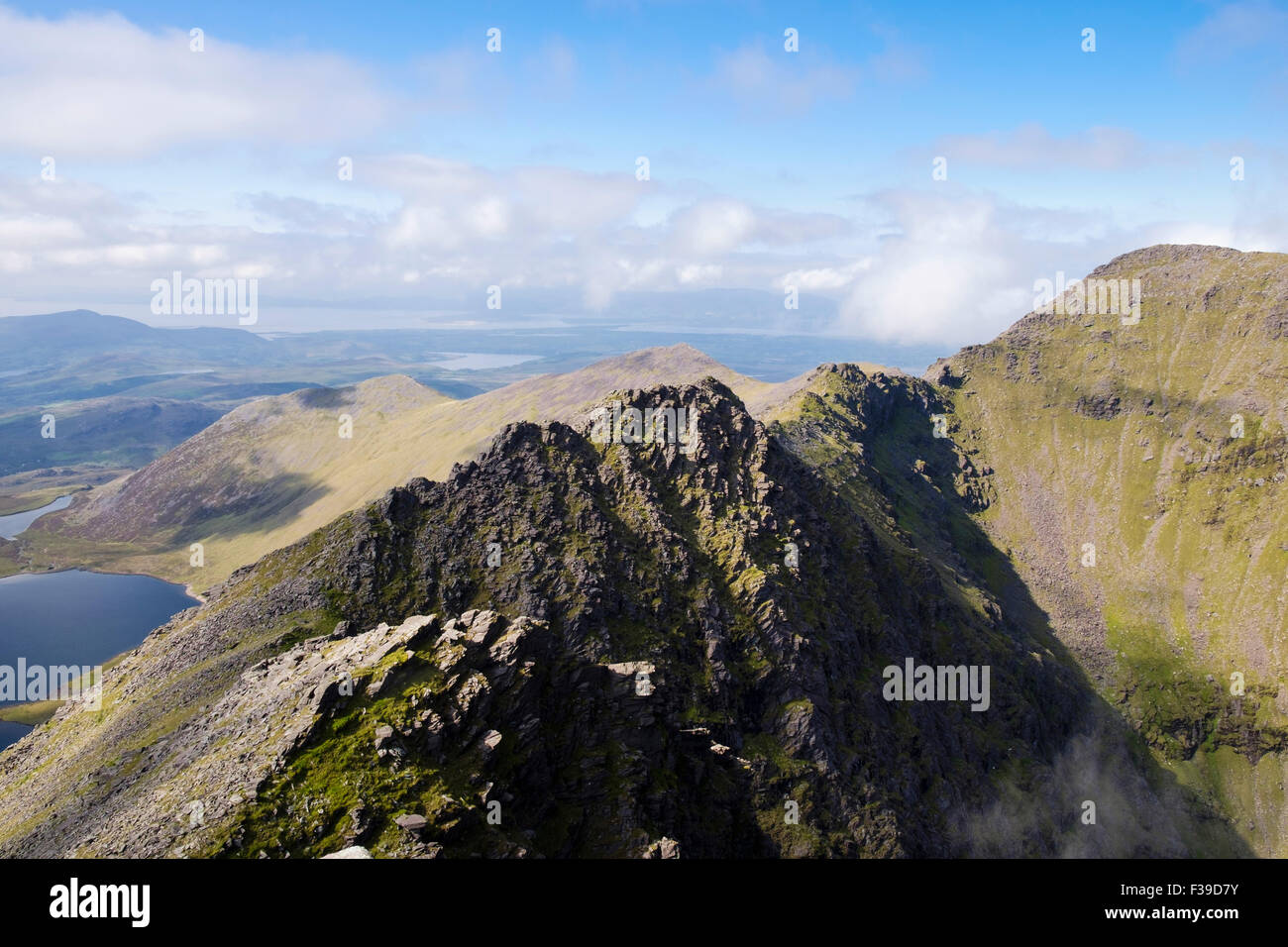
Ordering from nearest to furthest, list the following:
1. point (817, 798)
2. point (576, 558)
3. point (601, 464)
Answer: point (817, 798) < point (576, 558) < point (601, 464)

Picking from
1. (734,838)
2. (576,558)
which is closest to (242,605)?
(576,558)

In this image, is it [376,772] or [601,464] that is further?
[601,464]

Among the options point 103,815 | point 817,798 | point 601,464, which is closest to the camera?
point 103,815

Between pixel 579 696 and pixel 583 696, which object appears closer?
pixel 579 696

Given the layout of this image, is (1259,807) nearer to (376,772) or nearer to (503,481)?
(503,481)

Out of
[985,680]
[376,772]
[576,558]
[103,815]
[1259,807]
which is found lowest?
[1259,807]

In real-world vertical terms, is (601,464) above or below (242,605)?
above
